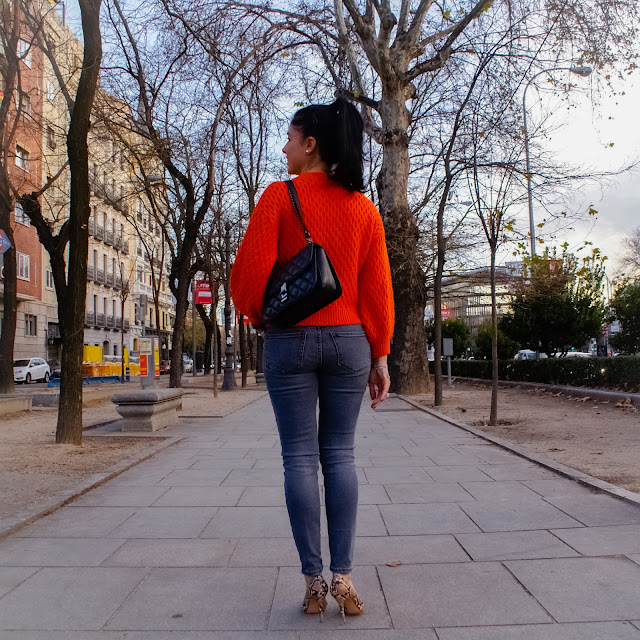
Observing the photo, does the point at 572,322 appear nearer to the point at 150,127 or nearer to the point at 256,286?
the point at 150,127

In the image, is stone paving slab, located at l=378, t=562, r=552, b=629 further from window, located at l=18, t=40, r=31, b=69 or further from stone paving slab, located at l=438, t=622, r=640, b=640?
window, located at l=18, t=40, r=31, b=69

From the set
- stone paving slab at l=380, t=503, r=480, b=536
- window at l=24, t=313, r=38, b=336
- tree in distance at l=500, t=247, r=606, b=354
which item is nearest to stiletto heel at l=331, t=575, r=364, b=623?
stone paving slab at l=380, t=503, r=480, b=536

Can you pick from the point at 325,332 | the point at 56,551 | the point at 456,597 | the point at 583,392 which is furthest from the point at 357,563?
the point at 583,392

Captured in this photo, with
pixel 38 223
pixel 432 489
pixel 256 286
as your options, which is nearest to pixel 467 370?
pixel 38 223

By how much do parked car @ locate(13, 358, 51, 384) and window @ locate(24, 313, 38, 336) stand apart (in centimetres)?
592

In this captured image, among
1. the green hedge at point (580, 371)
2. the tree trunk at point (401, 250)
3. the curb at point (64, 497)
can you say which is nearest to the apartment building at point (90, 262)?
the tree trunk at point (401, 250)

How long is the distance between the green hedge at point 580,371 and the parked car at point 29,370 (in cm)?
2256

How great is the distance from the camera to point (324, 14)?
1809cm

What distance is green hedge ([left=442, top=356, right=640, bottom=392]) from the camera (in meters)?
14.1

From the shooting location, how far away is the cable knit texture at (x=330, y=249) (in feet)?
8.97

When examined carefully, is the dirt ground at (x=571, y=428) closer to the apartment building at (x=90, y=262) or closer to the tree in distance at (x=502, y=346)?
the apartment building at (x=90, y=262)

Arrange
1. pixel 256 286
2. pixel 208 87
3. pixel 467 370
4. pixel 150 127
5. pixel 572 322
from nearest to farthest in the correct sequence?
pixel 256 286, pixel 150 127, pixel 208 87, pixel 572 322, pixel 467 370

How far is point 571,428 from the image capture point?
10.1 metres

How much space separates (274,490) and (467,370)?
24.7m
